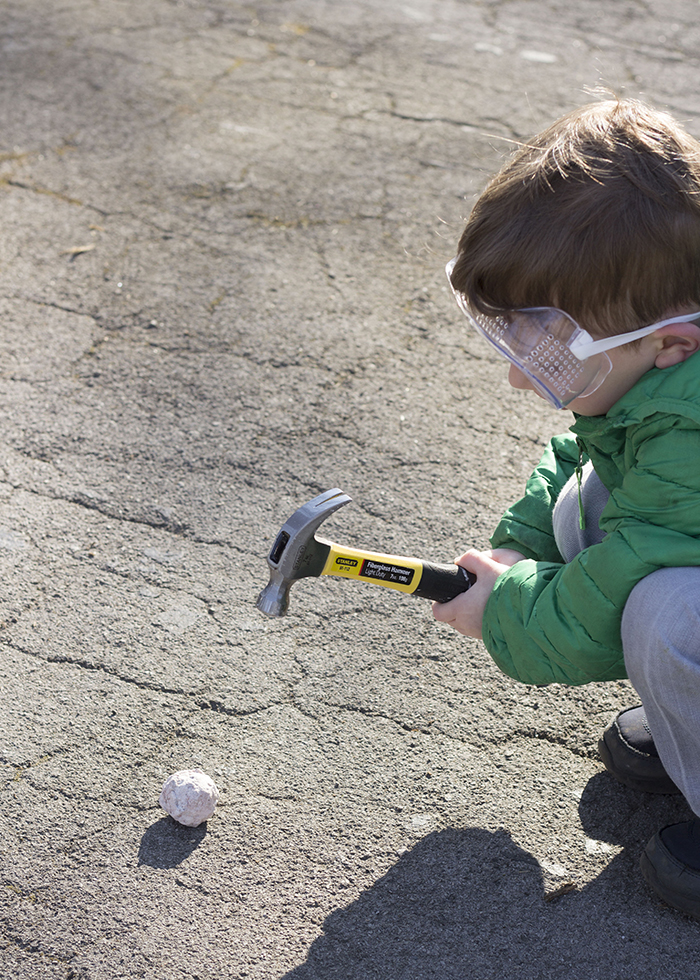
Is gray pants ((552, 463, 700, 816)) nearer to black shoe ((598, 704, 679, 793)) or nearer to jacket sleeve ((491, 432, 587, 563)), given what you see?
black shoe ((598, 704, 679, 793))

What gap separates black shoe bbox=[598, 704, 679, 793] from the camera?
178 centimetres

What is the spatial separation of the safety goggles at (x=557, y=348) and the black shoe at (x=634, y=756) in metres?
0.72

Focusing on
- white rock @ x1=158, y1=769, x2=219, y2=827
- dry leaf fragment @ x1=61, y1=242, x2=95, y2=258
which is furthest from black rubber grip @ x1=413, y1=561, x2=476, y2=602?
dry leaf fragment @ x1=61, y1=242, x2=95, y2=258

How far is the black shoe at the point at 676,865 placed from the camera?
1.57 meters

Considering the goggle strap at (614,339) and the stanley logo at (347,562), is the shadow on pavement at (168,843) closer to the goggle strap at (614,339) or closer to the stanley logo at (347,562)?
the stanley logo at (347,562)

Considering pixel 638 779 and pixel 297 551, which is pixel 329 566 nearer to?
pixel 297 551

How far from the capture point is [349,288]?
3.32m

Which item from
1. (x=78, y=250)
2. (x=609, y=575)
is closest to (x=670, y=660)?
(x=609, y=575)

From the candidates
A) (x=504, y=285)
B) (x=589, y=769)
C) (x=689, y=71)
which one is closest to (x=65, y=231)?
(x=504, y=285)

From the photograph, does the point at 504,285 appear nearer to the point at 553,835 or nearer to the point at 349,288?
the point at 553,835

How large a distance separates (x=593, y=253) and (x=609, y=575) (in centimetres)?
52

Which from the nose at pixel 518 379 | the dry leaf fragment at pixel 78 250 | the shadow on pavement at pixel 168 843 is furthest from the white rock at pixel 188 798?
the dry leaf fragment at pixel 78 250

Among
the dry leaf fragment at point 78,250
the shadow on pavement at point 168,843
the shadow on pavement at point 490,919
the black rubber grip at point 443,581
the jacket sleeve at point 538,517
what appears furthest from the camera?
the dry leaf fragment at point 78,250

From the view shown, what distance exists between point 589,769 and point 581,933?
369 millimetres
